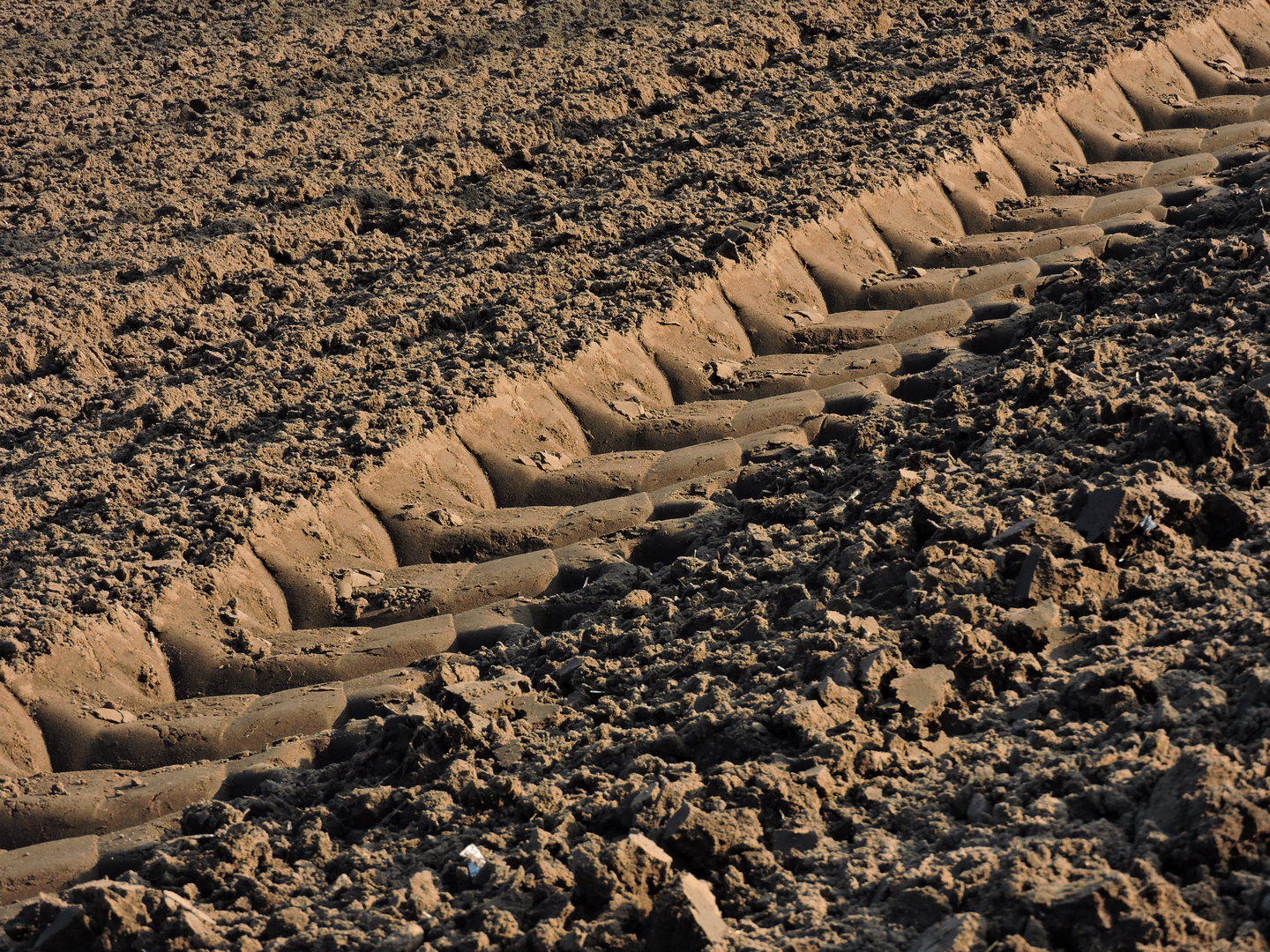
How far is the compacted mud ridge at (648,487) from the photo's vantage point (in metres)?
2.47

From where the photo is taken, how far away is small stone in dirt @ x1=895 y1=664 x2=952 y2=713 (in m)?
2.75

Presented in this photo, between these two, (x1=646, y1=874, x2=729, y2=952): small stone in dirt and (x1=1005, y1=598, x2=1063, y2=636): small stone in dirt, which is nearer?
(x1=646, y1=874, x2=729, y2=952): small stone in dirt

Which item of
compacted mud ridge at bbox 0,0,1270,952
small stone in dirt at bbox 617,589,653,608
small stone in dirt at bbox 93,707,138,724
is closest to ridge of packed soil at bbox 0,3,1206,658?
compacted mud ridge at bbox 0,0,1270,952

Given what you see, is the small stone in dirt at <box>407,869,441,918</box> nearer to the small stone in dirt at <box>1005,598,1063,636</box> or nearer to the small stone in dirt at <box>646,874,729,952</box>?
the small stone in dirt at <box>646,874,729,952</box>

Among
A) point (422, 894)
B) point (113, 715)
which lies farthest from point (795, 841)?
point (113, 715)

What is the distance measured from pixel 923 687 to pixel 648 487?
1.77 m

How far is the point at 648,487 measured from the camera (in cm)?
436

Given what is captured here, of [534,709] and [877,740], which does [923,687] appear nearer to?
[877,740]

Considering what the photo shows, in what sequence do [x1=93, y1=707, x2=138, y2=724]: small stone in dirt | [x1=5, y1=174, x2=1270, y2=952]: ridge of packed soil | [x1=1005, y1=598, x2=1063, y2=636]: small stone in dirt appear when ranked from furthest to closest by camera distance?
[x1=93, y1=707, x2=138, y2=724]: small stone in dirt < [x1=1005, y1=598, x2=1063, y2=636]: small stone in dirt < [x1=5, y1=174, x2=1270, y2=952]: ridge of packed soil

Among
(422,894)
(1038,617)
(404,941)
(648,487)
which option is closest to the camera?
(404,941)

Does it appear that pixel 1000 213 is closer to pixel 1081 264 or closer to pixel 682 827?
pixel 1081 264

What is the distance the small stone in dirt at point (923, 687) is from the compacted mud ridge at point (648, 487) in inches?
0.5

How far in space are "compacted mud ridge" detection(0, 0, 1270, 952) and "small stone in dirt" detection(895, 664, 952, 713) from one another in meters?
0.01

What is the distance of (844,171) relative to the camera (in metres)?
5.62
